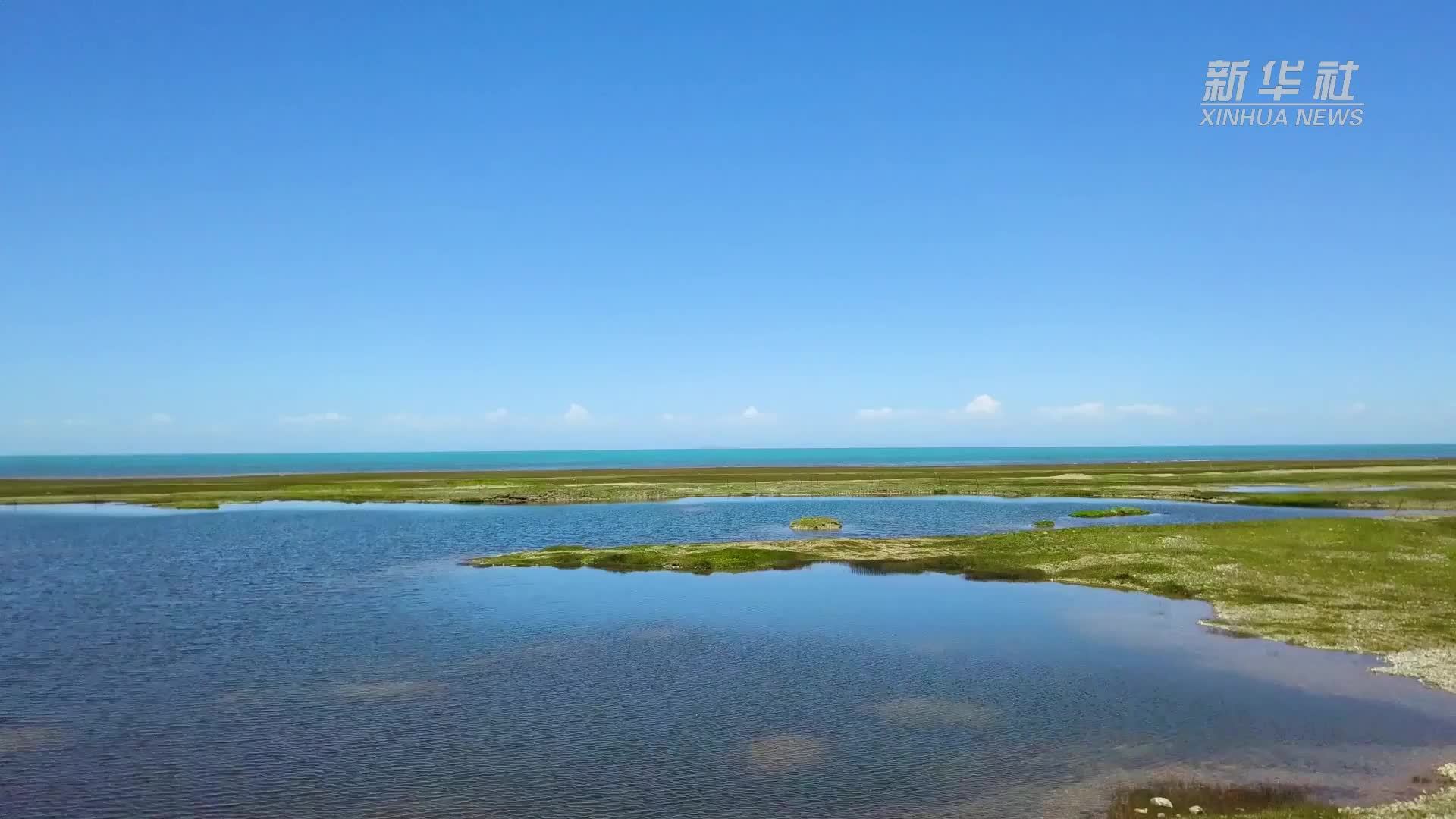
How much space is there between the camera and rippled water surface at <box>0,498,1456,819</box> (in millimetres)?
18641

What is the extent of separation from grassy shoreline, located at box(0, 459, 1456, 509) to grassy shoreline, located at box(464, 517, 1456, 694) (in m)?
36.7

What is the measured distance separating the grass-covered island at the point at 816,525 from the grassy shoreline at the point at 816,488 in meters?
35.9

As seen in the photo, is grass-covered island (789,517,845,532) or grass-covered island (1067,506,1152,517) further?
grass-covered island (1067,506,1152,517)

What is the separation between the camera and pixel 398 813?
17453 mm

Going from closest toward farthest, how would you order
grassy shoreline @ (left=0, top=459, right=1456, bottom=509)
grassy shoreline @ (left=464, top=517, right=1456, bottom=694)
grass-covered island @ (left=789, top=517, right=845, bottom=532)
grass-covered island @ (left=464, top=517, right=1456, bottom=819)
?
grass-covered island @ (left=464, top=517, right=1456, bottom=819) < grassy shoreline @ (left=464, top=517, right=1456, bottom=694) < grass-covered island @ (left=789, top=517, right=845, bottom=532) < grassy shoreline @ (left=0, top=459, right=1456, bottom=509)

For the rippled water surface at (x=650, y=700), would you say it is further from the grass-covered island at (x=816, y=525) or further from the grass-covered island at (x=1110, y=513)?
the grass-covered island at (x=1110, y=513)

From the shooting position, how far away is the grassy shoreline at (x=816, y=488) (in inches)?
3723

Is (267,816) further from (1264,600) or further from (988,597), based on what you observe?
(1264,600)

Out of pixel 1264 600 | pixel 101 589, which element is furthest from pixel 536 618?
pixel 1264 600

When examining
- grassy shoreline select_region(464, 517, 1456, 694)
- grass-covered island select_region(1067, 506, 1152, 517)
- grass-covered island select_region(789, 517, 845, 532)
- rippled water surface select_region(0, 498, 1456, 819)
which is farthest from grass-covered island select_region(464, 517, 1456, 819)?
grass-covered island select_region(1067, 506, 1152, 517)

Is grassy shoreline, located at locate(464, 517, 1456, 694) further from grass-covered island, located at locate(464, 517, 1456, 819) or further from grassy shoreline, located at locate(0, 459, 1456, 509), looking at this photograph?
grassy shoreline, located at locate(0, 459, 1456, 509)

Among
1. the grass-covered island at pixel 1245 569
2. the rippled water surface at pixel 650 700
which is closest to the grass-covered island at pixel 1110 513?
the grass-covered island at pixel 1245 569

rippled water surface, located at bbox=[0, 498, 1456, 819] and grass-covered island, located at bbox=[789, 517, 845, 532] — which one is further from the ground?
grass-covered island, located at bbox=[789, 517, 845, 532]

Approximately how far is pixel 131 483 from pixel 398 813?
535 ft
